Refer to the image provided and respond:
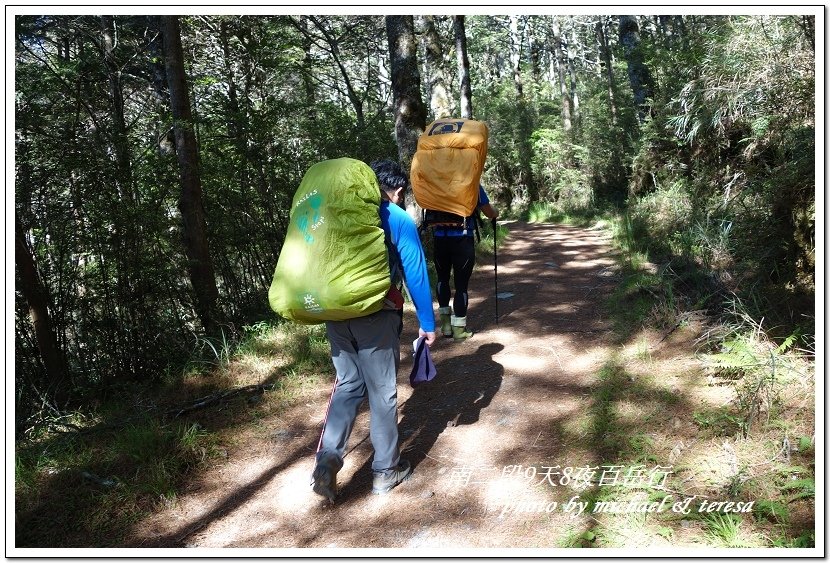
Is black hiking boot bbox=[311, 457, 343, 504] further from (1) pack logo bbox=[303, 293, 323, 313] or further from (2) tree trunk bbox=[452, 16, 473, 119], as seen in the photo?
(2) tree trunk bbox=[452, 16, 473, 119]

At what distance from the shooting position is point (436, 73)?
1117 centimetres

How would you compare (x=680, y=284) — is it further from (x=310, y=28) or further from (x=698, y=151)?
(x=310, y=28)

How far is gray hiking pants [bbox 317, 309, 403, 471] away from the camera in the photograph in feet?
12.0

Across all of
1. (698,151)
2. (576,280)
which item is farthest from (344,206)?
(698,151)

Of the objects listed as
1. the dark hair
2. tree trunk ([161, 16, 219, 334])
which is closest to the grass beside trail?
the dark hair

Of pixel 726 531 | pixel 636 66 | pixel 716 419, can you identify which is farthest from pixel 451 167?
pixel 636 66

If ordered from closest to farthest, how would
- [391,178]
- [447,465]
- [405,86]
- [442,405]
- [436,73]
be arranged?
[391,178] < [447,465] < [442,405] < [405,86] < [436,73]

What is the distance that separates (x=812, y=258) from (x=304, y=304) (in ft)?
14.7

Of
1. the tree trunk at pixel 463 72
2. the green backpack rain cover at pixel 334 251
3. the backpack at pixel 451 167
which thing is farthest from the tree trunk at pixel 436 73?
the green backpack rain cover at pixel 334 251

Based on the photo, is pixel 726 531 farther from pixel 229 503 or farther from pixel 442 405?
pixel 229 503

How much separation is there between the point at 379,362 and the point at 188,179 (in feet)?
14.7

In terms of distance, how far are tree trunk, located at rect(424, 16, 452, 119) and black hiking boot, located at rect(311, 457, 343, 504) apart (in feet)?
26.9

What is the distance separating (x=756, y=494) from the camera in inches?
125

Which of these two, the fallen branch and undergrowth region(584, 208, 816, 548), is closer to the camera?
undergrowth region(584, 208, 816, 548)
